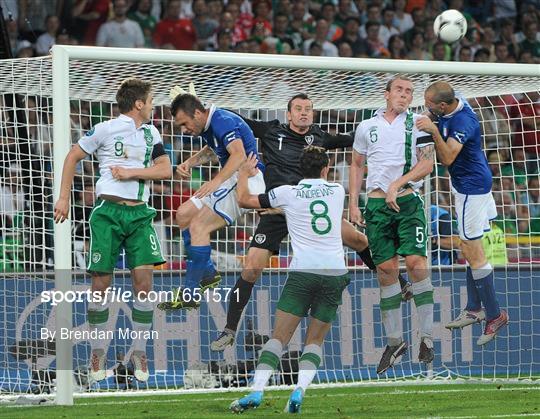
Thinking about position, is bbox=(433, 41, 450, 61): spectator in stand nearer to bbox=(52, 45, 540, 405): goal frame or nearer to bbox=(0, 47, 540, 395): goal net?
bbox=(0, 47, 540, 395): goal net

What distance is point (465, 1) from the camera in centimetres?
1942

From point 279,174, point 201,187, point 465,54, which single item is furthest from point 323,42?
point 201,187

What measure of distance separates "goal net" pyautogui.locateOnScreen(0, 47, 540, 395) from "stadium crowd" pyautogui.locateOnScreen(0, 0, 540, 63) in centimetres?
361

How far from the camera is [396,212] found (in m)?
10.3

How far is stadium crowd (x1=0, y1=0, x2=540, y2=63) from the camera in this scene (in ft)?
54.0

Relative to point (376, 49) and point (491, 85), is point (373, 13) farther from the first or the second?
point (491, 85)

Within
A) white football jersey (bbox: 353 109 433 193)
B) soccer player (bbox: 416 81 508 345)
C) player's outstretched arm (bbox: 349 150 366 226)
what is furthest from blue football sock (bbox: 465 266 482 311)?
player's outstretched arm (bbox: 349 150 366 226)

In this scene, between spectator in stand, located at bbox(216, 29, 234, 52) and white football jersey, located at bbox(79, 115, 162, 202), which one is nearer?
white football jersey, located at bbox(79, 115, 162, 202)

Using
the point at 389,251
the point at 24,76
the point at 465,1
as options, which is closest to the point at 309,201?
the point at 389,251

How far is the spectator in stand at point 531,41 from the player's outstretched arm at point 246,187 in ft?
33.0

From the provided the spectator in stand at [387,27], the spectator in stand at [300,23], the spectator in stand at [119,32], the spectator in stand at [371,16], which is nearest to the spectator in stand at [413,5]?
the spectator in stand at [387,27]

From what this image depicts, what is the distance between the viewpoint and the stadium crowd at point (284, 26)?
1645cm

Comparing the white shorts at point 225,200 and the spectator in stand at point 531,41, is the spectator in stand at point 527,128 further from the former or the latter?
the spectator in stand at point 531,41

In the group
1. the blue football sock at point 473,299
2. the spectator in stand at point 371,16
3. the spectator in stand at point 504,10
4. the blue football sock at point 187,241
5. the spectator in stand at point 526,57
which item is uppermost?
the spectator in stand at point 504,10
